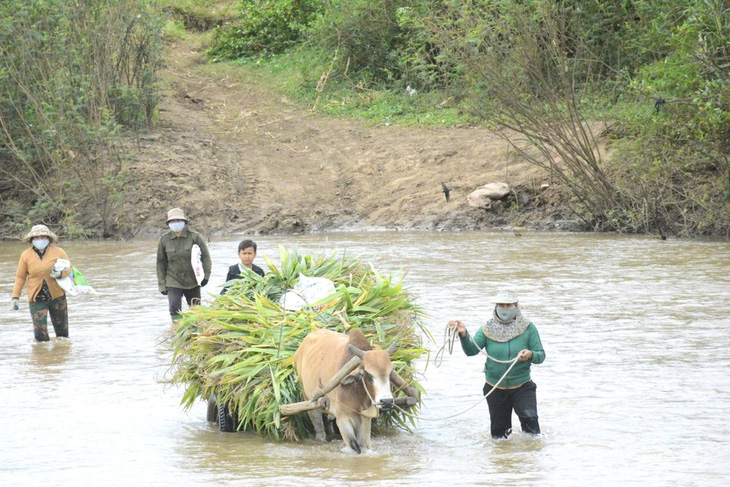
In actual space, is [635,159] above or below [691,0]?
below

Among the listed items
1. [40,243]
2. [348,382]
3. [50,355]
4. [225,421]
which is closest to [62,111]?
[40,243]

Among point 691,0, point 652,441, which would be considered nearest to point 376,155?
point 691,0

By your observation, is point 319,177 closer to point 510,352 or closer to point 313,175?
point 313,175

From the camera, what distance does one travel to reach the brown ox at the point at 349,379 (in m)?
6.86

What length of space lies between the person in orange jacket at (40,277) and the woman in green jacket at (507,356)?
645cm

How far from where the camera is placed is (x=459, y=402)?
9484mm

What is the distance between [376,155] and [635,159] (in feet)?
25.6

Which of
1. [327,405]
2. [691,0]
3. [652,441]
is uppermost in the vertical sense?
[691,0]

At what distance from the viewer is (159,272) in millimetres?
12133

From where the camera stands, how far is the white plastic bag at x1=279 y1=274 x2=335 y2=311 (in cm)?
851

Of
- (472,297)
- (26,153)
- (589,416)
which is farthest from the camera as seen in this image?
(26,153)

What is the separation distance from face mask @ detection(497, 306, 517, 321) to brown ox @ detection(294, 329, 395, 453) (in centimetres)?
108

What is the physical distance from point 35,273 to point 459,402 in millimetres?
5756

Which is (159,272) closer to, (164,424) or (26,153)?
(164,424)
